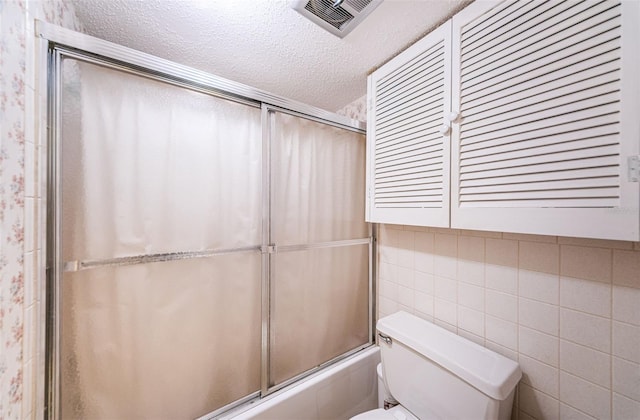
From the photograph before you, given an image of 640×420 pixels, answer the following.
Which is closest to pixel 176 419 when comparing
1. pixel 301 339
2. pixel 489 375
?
pixel 301 339

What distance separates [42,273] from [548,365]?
1.74 m

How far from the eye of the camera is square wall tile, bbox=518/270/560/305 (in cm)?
84

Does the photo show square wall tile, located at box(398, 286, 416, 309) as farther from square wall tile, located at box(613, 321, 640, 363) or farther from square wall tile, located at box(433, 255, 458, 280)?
square wall tile, located at box(613, 321, 640, 363)

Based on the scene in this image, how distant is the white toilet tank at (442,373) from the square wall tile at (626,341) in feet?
0.96

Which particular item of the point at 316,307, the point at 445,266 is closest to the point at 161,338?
the point at 316,307

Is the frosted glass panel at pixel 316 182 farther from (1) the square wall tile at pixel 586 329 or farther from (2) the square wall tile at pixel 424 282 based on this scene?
(1) the square wall tile at pixel 586 329

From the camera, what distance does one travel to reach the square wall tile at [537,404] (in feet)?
2.80

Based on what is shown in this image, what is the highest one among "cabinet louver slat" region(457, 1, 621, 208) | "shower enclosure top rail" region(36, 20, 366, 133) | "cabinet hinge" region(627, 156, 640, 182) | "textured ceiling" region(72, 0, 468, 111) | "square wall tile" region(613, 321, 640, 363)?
"textured ceiling" region(72, 0, 468, 111)

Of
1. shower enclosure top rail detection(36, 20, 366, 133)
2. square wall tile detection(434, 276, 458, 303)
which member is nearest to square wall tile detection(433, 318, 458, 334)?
square wall tile detection(434, 276, 458, 303)

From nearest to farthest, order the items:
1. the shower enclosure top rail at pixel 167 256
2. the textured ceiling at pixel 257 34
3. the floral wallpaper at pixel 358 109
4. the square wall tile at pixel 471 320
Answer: the shower enclosure top rail at pixel 167 256 → the textured ceiling at pixel 257 34 → the square wall tile at pixel 471 320 → the floral wallpaper at pixel 358 109

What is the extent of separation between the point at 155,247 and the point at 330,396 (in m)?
1.16

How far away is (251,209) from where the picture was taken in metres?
1.13

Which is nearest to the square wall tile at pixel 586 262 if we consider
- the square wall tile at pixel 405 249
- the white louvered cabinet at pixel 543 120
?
the white louvered cabinet at pixel 543 120

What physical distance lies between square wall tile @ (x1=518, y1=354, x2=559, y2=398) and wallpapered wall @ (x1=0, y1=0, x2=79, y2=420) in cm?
163
